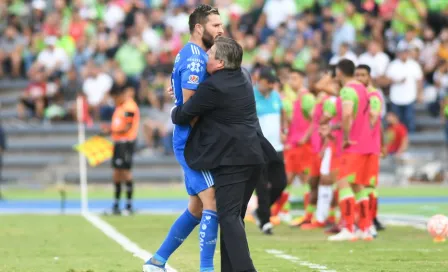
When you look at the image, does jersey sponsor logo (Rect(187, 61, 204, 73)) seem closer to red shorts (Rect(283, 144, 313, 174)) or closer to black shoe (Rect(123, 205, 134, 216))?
red shorts (Rect(283, 144, 313, 174))

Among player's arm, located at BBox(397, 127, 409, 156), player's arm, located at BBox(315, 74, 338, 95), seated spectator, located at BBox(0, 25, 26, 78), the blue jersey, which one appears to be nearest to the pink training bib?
player's arm, located at BBox(315, 74, 338, 95)

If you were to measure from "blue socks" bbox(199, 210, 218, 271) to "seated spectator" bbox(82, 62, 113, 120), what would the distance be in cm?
2002

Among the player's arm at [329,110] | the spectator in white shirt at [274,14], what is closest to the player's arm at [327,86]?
the player's arm at [329,110]

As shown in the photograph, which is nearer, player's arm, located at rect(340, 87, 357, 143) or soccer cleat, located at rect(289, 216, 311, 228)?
player's arm, located at rect(340, 87, 357, 143)

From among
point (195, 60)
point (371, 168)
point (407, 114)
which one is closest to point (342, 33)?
point (407, 114)

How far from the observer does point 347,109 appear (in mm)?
14109

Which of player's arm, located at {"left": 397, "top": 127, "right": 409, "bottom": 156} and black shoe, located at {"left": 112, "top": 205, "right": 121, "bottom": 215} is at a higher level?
player's arm, located at {"left": 397, "top": 127, "right": 409, "bottom": 156}

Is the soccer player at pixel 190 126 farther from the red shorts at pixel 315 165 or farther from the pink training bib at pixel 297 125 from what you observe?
the pink training bib at pixel 297 125

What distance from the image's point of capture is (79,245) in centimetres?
1391

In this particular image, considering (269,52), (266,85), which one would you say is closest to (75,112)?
(269,52)

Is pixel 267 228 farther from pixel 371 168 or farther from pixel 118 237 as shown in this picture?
pixel 118 237

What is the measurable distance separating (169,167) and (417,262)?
17.6 metres

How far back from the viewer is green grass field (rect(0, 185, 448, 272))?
11.2m

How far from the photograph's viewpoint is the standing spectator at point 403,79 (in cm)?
2817
